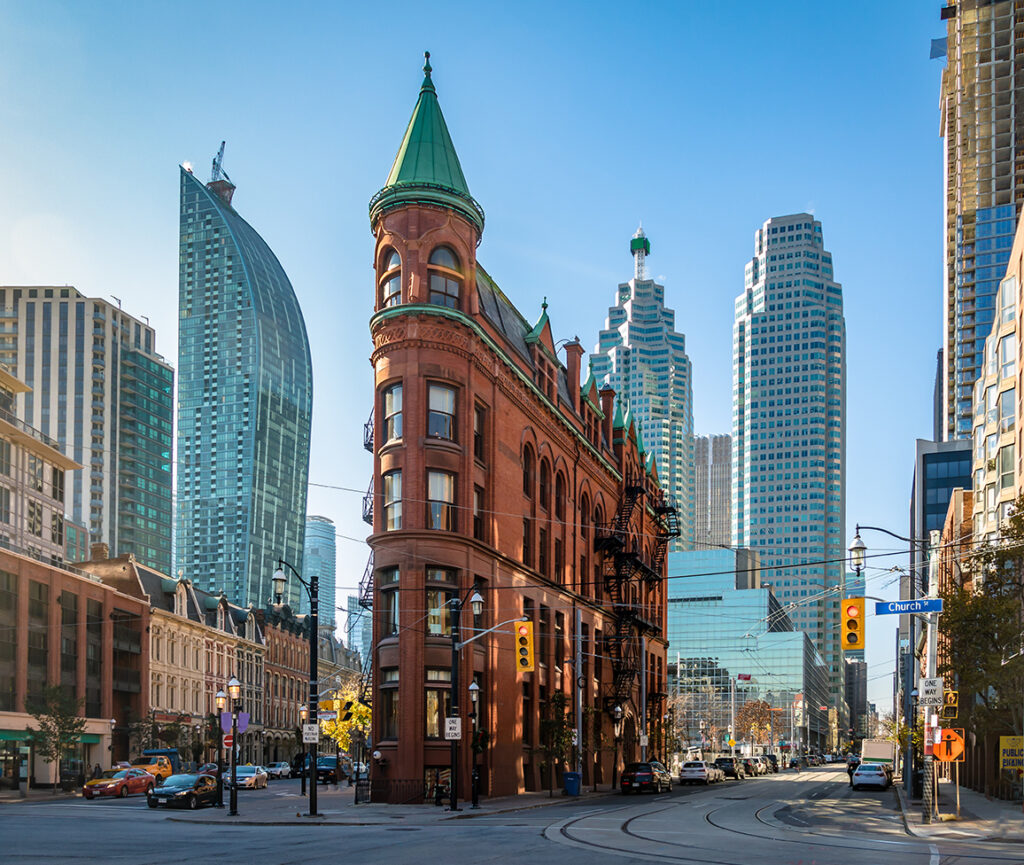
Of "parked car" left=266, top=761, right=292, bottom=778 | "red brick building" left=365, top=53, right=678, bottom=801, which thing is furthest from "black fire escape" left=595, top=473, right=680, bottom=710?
"parked car" left=266, top=761, right=292, bottom=778

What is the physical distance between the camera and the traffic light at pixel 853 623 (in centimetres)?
3206

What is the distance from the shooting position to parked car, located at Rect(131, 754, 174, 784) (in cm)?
6319

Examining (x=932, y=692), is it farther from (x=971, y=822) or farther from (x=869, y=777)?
(x=869, y=777)

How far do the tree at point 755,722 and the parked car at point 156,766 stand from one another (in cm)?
11956

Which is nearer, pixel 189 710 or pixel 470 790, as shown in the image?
pixel 470 790

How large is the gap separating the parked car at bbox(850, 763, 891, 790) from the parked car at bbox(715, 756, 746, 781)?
20.6 metres


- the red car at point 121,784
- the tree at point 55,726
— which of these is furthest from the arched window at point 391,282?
the tree at point 55,726

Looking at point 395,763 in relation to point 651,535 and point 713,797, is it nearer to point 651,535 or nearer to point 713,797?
point 713,797

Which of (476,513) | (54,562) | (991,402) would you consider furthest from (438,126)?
(54,562)

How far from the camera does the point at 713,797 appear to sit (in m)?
53.3

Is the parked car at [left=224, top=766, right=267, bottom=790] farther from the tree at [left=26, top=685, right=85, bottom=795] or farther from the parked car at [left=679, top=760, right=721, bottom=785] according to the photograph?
the parked car at [left=679, top=760, right=721, bottom=785]

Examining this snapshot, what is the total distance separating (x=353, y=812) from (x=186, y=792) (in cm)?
902

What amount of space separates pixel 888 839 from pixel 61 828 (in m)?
21.9

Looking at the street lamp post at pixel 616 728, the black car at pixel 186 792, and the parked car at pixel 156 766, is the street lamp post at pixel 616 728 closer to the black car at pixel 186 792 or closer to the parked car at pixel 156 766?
the parked car at pixel 156 766
